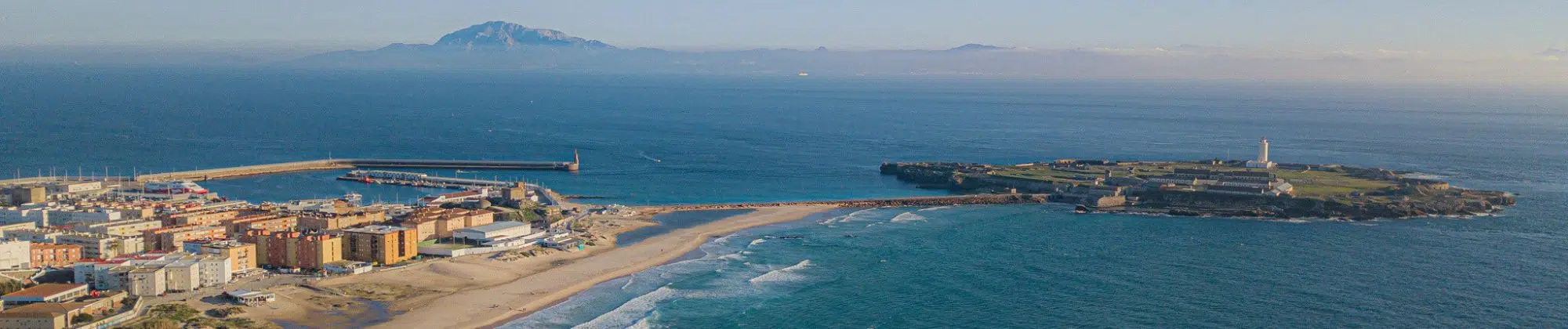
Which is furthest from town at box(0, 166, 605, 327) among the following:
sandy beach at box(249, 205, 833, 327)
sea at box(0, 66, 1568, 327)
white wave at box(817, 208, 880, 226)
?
white wave at box(817, 208, 880, 226)

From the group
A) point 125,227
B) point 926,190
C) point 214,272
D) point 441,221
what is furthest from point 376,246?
point 926,190

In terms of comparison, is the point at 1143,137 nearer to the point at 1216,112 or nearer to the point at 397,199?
the point at 1216,112

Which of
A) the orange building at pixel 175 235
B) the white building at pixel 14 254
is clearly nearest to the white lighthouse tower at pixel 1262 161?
the orange building at pixel 175 235

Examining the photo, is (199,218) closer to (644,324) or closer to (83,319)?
A: (83,319)

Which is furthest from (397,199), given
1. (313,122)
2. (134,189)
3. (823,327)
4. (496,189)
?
(313,122)

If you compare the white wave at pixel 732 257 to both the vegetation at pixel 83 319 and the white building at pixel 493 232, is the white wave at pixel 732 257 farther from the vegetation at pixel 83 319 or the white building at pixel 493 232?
the vegetation at pixel 83 319
